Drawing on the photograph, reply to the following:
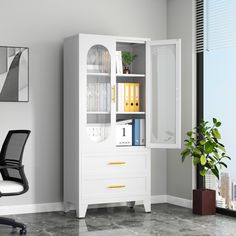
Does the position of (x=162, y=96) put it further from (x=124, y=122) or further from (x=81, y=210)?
(x=81, y=210)

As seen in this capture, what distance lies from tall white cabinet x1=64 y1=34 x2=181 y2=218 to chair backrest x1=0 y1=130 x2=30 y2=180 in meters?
0.81

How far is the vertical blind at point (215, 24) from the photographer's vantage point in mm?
5574

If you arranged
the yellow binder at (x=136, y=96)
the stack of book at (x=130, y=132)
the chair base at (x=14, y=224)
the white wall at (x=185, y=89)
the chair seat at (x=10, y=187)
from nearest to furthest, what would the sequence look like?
the chair seat at (x=10, y=187) < the chair base at (x=14, y=224) < the stack of book at (x=130, y=132) < the yellow binder at (x=136, y=96) < the white wall at (x=185, y=89)

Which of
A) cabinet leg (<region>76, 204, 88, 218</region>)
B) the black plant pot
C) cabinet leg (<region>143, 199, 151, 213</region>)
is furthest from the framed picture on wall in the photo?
the black plant pot

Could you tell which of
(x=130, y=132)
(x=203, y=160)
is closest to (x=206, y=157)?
(x=203, y=160)

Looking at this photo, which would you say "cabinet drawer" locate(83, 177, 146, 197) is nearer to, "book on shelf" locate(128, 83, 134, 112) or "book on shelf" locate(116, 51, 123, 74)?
"book on shelf" locate(128, 83, 134, 112)

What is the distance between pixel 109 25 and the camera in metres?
6.21

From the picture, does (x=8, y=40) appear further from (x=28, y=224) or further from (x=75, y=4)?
(x=28, y=224)

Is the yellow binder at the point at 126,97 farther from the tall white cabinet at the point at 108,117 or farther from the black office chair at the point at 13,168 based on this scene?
the black office chair at the point at 13,168

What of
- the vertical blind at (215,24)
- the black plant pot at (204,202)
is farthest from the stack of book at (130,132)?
the vertical blind at (215,24)

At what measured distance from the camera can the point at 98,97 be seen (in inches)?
223

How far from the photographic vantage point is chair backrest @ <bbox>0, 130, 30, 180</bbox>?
15.7ft

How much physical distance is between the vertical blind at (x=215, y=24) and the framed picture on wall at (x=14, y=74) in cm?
201

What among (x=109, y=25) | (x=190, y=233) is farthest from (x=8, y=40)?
(x=190, y=233)
